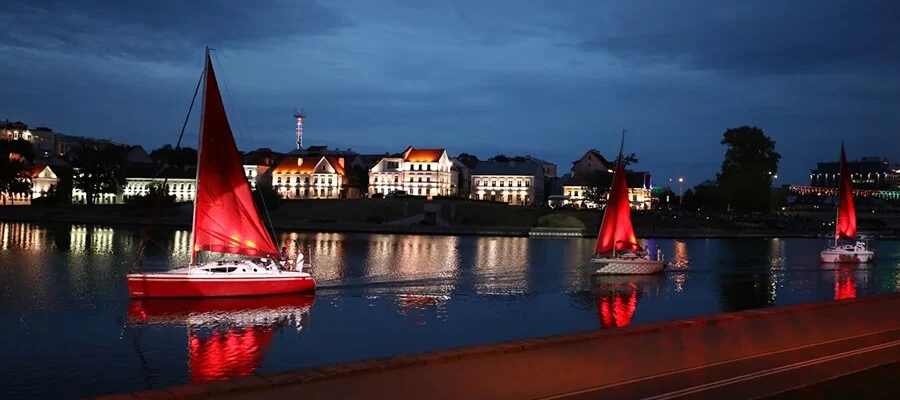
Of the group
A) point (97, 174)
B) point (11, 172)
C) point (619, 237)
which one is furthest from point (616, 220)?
point (97, 174)

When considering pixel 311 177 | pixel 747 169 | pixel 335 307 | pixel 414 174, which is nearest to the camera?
pixel 335 307

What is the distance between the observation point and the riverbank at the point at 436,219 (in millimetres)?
102500

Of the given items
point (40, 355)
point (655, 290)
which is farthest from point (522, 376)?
point (655, 290)

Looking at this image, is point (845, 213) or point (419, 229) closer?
point (845, 213)

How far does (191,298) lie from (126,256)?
2475cm

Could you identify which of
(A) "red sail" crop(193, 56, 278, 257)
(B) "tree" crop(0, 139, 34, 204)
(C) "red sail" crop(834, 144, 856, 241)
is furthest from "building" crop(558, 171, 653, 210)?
(A) "red sail" crop(193, 56, 278, 257)

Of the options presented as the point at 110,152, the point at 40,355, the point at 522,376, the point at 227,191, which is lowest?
the point at 40,355

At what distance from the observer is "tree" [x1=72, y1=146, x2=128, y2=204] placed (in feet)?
435

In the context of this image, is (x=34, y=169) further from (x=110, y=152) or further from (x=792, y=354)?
(x=792, y=354)

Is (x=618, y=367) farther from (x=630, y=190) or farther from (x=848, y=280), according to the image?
(x=630, y=190)

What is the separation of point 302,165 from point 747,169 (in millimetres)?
74767

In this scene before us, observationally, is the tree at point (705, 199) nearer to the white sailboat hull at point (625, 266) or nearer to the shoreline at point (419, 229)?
the shoreline at point (419, 229)

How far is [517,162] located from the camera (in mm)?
154375

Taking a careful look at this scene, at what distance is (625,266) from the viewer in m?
50.0
